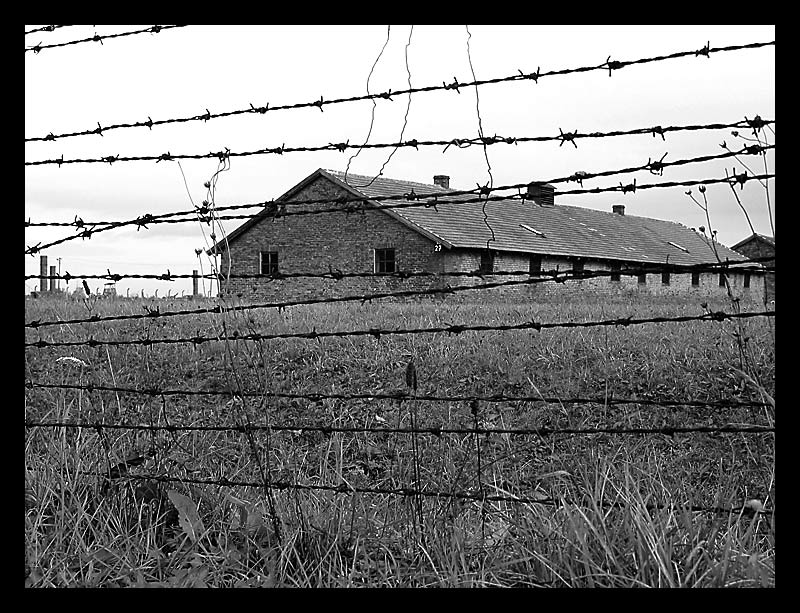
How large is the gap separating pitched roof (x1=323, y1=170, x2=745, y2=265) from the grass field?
1489 centimetres

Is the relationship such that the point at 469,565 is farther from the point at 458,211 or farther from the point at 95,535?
the point at 458,211

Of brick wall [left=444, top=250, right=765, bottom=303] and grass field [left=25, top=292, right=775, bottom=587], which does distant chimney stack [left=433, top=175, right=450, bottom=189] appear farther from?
grass field [left=25, top=292, right=775, bottom=587]

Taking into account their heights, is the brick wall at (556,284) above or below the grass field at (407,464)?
above

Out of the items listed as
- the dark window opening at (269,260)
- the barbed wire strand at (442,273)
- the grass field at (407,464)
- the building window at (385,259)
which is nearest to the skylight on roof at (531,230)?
the building window at (385,259)

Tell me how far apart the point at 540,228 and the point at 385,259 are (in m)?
7.30

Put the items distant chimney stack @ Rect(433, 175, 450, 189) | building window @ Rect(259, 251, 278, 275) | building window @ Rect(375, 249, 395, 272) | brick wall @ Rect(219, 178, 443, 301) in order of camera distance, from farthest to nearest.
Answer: distant chimney stack @ Rect(433, 175, 450, 189) → building window @ Rect(259, 251, 278, 275) → building window @ Rect(375, 249, 395, 272) → brick wall @ Rect(219, 178, 443, 301)

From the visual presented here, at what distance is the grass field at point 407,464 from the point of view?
254 centimetres

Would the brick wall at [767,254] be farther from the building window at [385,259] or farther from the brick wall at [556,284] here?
the building window at [385,259]

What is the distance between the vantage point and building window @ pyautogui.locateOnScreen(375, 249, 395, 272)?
93.5 feet

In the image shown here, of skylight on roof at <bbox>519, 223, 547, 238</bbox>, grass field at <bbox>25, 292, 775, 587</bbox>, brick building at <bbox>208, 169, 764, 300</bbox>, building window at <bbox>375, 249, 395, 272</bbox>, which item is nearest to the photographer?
grass field at <bbox>25, 292, 775, 587</bbox>

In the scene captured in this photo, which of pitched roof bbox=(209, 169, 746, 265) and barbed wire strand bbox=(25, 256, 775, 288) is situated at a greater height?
pitched roof bbox=(209, 169, 746, 265)

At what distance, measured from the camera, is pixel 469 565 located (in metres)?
2.56

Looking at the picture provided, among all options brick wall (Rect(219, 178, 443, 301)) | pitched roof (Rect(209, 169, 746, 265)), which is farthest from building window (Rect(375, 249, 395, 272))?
pitched roof (Rect(209, 169, 746, 265))
